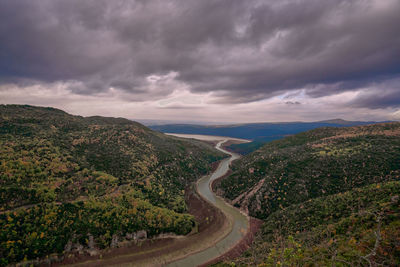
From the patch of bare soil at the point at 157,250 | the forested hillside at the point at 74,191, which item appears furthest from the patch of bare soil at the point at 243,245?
the forested hillside at the point at 74,191

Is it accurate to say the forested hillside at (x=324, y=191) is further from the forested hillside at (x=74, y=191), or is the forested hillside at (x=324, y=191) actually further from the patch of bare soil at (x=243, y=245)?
the forested hillside at (x=74, y=191)

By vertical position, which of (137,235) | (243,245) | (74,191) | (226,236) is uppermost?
(74,191)

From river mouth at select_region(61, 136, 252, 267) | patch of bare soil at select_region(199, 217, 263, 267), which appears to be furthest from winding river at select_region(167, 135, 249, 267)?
patch of bare soil at select_region(199, 217, 263, 267)

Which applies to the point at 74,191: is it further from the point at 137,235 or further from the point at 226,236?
the point at 226,236

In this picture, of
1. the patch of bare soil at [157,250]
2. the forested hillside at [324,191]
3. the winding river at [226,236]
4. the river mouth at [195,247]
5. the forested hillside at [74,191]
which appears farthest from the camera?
the winding river at [226,236]

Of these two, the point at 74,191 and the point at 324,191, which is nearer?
the point at 74,191

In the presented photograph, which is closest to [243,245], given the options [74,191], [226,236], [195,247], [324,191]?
[226,236]

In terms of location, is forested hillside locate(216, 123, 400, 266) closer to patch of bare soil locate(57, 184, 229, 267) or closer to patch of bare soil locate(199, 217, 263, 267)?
patch of bare soil locate(199, 217, 263, 267)
